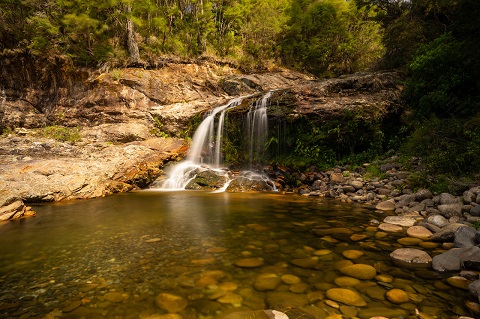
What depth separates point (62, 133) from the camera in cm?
1323

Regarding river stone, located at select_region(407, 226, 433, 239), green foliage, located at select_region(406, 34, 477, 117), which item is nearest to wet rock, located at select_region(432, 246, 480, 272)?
river stone, located at select_region(407, 226, 433, 239)

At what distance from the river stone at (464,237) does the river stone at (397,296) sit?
1.51 meters

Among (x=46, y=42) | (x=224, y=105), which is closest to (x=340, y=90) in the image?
(x=224, y=105)

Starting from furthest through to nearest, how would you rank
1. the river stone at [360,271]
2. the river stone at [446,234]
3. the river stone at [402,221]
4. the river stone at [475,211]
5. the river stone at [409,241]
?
the river stone at [402,221] → the river stone at [475,211] → the river stone at [409,241] → the river stone at [446,234] → the river stone at [360,271]

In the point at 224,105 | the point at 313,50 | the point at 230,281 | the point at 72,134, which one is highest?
the point at 313,50

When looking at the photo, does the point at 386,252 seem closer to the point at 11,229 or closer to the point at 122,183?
the point at 11,229

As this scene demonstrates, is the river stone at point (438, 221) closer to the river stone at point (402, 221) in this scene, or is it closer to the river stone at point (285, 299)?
the river stone at point (402, 221)

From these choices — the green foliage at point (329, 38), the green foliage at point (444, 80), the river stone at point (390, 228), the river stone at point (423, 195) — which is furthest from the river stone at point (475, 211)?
the green foliage at point (329, 38)

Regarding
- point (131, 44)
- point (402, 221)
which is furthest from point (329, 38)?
point (402, 221)

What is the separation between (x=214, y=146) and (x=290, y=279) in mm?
9760

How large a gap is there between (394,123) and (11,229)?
12.5m

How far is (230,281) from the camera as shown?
2.63m

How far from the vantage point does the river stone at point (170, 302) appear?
2.18m

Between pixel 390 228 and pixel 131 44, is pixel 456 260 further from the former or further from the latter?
pixel 131 44
